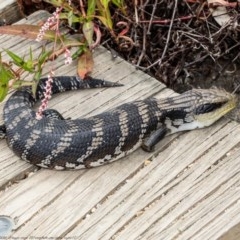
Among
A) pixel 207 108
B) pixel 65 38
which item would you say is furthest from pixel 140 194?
pixel 65 38

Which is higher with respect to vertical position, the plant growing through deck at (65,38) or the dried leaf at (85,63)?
the plant growing through deck at (65,38)

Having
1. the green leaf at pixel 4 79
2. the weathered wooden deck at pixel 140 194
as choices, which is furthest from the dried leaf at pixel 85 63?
the weathered wooden deck at pixel 140 194

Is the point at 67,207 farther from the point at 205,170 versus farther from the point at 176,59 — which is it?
the point at 176,59

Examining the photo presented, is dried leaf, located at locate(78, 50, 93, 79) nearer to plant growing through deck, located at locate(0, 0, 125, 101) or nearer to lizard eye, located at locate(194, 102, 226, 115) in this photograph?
plant growing through deck, located at locate(0, 0, 125, 101)

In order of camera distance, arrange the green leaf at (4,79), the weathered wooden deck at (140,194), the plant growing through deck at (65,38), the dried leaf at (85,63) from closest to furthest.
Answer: the weathered wooden deck at (140,194) → the green leaf at (4,79) → the plant growing through deck at (65,38) → the dried leaf at (85,63)

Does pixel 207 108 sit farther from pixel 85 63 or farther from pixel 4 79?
pixel 4 79

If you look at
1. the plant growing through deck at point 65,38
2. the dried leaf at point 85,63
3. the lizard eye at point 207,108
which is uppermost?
the plant growing through deck at point 65,38

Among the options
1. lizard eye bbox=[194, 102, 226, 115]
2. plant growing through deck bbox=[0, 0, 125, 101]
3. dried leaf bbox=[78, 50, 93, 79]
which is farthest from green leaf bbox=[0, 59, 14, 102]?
lizard eye bbox=[194, 102, 226, 115]

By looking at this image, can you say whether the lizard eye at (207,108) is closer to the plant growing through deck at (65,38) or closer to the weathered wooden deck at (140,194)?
the weathered wooden deck at (140,194)
